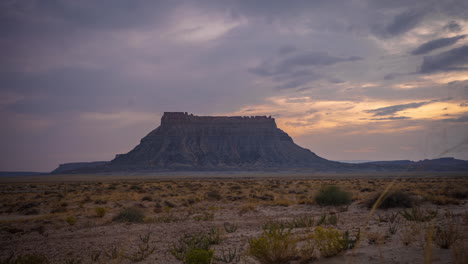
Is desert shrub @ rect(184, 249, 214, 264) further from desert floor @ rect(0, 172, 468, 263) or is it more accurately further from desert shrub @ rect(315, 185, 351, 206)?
desert shrub @ rect(315, 185, 351, 206)

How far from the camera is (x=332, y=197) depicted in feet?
54.9

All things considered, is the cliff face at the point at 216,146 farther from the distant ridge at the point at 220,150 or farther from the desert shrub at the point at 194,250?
the desert shrub at the point at 194,250

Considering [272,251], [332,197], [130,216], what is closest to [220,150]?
[332,197]

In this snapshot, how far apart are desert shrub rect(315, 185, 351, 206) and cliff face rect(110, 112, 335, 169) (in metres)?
99.1

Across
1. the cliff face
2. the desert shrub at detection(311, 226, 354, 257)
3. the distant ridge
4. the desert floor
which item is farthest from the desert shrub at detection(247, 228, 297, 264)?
the cliff face

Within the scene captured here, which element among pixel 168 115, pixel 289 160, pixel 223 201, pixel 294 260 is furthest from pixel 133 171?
pixel 294 260

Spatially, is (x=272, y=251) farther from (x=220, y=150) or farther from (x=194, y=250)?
(x=220, y=150)

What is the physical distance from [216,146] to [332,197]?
115974 millimetres

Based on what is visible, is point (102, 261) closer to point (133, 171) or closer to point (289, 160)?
point (133, 171)

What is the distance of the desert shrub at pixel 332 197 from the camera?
54.7ft

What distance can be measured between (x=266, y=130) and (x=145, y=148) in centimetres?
5177

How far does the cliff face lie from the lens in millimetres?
118875

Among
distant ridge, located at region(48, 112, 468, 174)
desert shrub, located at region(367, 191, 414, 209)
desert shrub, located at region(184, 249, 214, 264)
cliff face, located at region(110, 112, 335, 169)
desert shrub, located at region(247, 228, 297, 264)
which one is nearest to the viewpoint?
desert shrub, located at region(247, 228, 297, 264)

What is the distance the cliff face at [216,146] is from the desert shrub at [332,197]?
99085 mm
